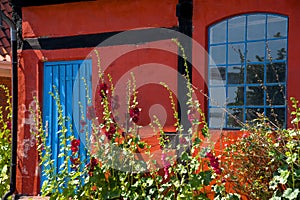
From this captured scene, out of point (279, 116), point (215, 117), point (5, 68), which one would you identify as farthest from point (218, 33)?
point (5, 68)

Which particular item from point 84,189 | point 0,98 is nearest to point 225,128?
point 84,189

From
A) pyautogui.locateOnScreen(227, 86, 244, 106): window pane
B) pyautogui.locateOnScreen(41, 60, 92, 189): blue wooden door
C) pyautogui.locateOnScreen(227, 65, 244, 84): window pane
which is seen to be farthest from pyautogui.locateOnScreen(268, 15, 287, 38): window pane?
pyautogui.locateOnScreen(41, 60, 92, 189): blue wooden door

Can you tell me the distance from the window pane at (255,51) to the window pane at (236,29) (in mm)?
165

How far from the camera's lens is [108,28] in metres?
6.93

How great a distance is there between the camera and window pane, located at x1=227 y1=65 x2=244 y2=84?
630 cm

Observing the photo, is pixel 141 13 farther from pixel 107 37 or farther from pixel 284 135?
pixel 284 135

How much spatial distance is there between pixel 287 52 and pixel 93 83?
9.18ft

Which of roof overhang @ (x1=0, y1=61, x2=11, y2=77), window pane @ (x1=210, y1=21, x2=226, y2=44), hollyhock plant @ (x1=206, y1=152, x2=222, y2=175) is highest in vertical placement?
window pane @ (x1=210, y1=21, x2=226, y2=44)

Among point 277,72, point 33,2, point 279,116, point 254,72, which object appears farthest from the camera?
point 33,2

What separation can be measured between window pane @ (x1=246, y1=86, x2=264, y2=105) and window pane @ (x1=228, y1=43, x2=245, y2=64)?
1.24ft

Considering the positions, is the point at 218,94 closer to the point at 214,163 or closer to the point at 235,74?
the point at 235,74

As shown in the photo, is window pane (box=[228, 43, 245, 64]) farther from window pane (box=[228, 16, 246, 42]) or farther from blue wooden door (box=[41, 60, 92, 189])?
blue wooden door (box=[41, 60, 92, 189])

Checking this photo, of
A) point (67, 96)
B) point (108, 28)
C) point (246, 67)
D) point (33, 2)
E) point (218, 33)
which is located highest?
point (33, 2)

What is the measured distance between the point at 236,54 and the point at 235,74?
0.28 m
